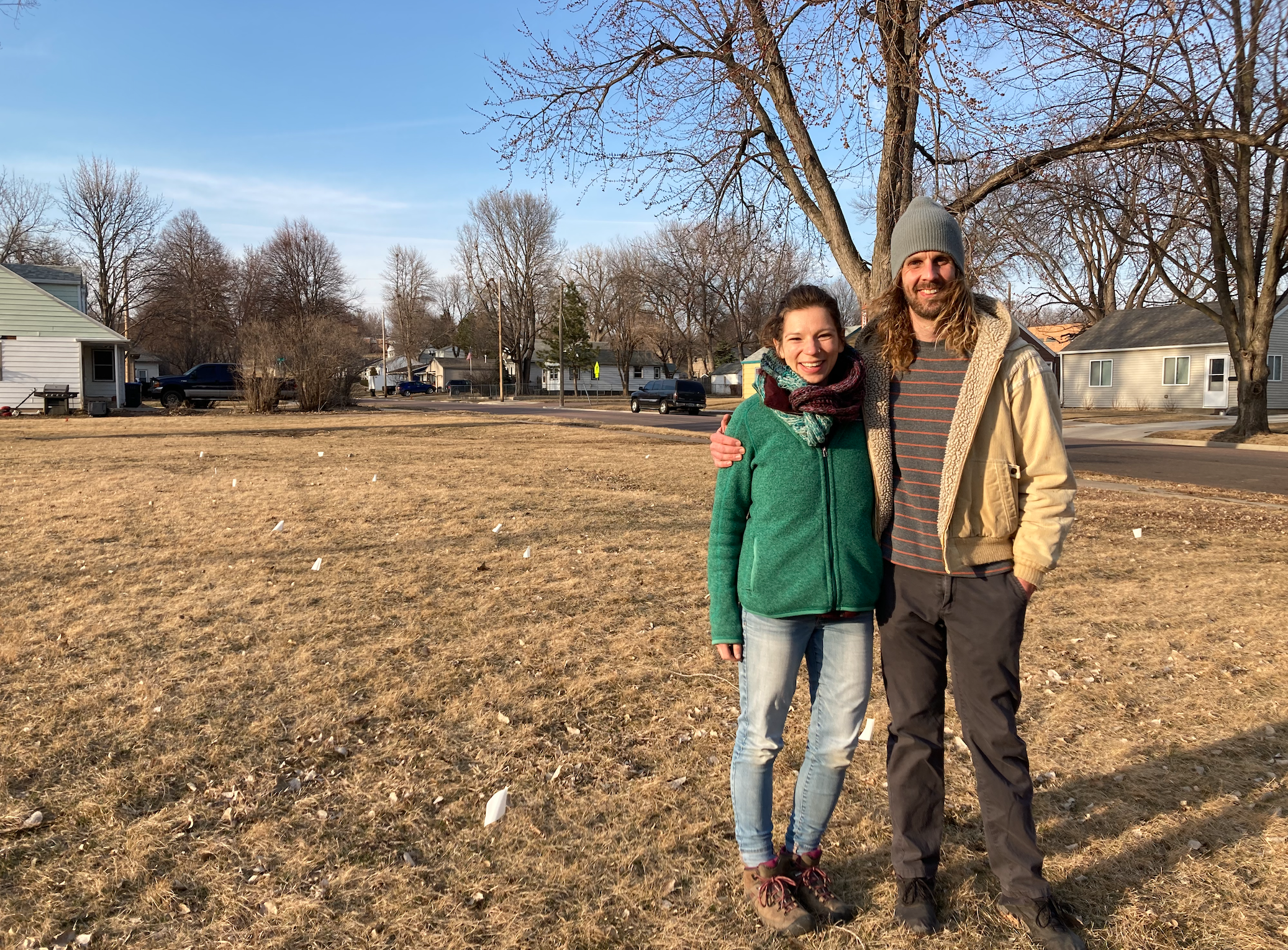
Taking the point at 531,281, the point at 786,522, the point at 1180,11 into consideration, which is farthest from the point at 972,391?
the point at 531,281

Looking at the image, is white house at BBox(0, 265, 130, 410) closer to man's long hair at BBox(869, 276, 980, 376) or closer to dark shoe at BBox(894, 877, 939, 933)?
man's long hair at BBox(869, 276, 980, 376)

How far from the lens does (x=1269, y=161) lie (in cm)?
1656

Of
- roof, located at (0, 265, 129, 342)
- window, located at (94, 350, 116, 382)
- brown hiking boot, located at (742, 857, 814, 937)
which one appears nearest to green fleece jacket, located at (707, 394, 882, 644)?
brown hiking boot, located at (742, 857, 814, 937)

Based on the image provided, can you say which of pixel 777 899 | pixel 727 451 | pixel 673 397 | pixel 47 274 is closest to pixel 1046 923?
pixel 777 899

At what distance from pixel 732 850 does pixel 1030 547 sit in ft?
4.64

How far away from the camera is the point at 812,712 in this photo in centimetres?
238

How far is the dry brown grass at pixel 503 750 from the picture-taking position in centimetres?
246

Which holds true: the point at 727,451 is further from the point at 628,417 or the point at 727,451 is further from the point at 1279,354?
the point at 1279,354

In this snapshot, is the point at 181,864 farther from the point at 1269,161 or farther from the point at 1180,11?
the point at 1269,161

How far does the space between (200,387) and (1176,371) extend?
3921cm

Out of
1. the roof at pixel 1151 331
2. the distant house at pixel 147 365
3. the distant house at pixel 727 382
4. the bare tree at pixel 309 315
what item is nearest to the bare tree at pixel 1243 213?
the roof at pixel 1151 331

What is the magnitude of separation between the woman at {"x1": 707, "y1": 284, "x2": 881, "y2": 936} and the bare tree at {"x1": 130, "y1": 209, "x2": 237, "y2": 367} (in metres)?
58.1

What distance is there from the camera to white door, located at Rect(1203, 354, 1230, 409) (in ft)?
106

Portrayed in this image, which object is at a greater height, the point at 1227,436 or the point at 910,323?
the point at 910,323
